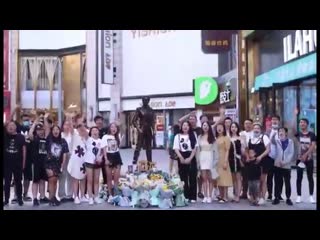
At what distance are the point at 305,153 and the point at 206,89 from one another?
4.33 feet

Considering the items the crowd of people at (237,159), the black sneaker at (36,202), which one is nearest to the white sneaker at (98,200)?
the black sneaker at (36,202)

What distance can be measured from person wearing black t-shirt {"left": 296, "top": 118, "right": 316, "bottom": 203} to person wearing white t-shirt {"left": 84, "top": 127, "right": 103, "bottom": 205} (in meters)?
2.23

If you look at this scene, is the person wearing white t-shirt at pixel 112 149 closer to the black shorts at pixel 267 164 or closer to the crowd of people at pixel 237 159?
the crowd of people at pixel 237 159

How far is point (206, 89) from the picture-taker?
21.7 ft

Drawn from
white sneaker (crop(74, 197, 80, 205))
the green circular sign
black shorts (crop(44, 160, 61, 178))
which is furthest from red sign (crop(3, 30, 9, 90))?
the green circular sign

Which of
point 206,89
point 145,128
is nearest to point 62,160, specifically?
point 145,128

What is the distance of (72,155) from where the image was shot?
6539 mm

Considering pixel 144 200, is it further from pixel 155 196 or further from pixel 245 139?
pixel 245 139

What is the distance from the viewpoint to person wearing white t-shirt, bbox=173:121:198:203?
6.55 meters

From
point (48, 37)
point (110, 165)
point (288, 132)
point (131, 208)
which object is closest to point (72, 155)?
point (110, 165)

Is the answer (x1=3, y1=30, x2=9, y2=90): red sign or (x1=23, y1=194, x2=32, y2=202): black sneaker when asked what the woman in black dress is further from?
(x1=3, y1=30, x2=9, y2=90): red sign

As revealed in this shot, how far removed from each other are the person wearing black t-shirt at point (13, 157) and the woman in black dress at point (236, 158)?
234cm
